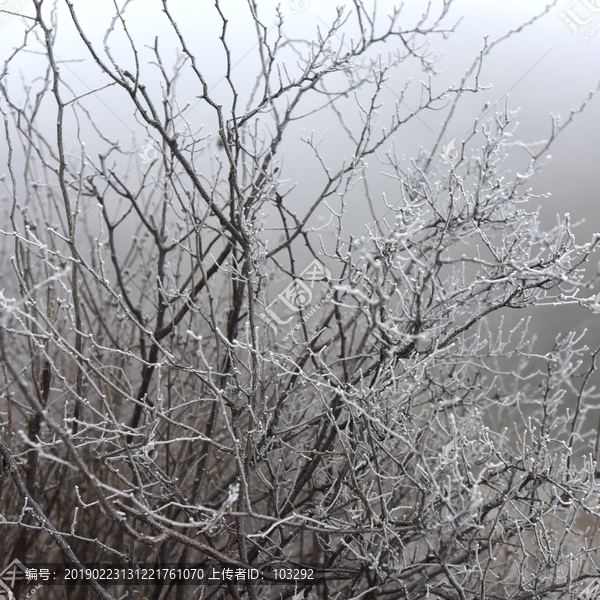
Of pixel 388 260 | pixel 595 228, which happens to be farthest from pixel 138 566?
pixel 595 228

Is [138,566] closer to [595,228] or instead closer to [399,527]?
[399,527]

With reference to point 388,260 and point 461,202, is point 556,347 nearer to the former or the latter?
point 461,202

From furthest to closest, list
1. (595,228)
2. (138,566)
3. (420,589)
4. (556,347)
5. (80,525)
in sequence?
(595,228) → (80,525) → (138,566) → (556,347) → (420,589)

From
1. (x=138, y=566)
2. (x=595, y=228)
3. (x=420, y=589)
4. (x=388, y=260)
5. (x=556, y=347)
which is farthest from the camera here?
(x=595, y=228)

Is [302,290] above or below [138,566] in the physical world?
above

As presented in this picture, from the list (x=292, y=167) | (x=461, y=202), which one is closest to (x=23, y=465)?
(x=461, y=202)

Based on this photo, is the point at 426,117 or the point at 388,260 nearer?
the point at 388,260

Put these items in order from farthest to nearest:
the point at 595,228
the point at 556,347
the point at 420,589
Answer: the point at 595,228 < the point at 556,347 < the point at 420,589

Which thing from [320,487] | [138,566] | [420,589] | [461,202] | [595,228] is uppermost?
A: [595,228]

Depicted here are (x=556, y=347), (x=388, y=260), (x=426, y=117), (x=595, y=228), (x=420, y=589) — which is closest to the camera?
(x=388, y=260)

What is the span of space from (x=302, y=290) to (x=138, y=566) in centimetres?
78

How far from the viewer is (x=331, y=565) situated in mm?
851

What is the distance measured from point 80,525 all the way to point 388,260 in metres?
1.13

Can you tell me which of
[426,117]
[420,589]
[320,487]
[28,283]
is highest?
[426,117]
